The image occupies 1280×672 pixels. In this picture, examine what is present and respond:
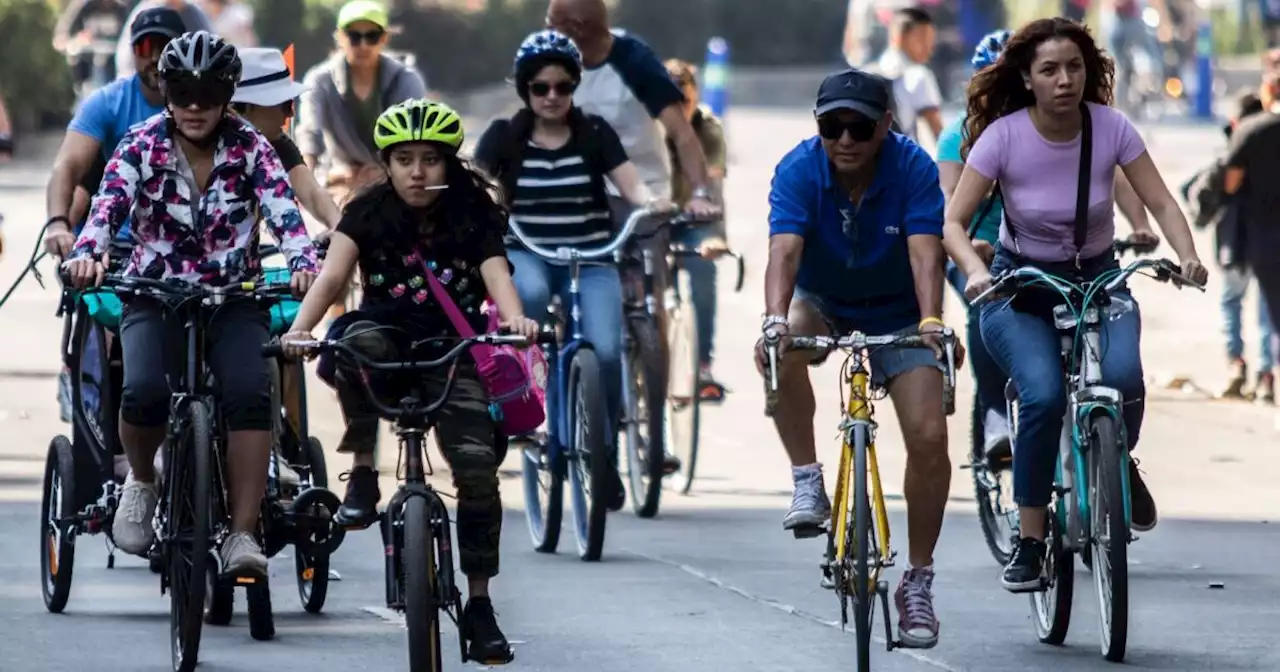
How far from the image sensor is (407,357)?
7750 millimetres

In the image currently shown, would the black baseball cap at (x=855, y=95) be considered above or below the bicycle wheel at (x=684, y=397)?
above

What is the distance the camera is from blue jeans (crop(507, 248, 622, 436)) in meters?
11.3

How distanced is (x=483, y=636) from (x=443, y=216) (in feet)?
3.81

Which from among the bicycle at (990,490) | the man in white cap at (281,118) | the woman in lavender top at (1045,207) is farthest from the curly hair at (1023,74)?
the man in white cap at (281,118)

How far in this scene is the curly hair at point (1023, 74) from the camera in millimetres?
8844

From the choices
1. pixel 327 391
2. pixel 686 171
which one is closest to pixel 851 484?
pixel 686 171

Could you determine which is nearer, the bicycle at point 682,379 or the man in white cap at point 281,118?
the man in white cap at point 281,118

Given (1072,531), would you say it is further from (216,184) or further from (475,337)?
(216,184)

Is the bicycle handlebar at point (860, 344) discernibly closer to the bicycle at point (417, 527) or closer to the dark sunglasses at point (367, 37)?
the bicycle at point (417, 527)

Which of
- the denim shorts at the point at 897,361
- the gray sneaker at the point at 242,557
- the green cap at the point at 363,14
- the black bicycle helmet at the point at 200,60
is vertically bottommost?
the gray sneaker at the point at 242,557

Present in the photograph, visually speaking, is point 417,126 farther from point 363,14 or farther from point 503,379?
point 363,14

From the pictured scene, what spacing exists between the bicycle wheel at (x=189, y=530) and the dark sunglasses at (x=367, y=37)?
5016mm

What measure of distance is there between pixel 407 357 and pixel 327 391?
9.19 meters

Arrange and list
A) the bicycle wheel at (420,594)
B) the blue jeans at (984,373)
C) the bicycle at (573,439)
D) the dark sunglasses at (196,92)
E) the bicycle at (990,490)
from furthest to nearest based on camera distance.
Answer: the bicycle at (573,439) < the bicycle at (990,490) < the blue jeans at (984,373) < the dark sunglasses at (196,92) < the bicycle wheel at (420,594)
